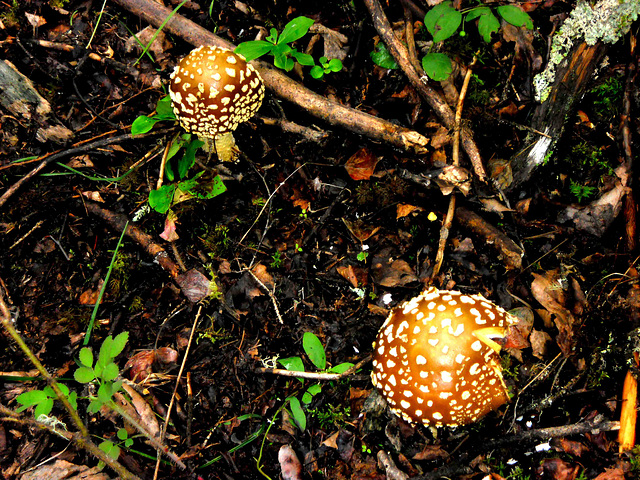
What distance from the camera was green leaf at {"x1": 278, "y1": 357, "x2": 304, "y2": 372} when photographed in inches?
139

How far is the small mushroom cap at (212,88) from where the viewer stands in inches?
130

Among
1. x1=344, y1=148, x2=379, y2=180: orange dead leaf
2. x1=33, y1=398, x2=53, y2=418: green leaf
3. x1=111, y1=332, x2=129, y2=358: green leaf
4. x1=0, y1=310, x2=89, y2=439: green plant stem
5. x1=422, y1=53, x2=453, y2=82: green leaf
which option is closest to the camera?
x1=0, y1=310, x2=89, y2=439: green plant stem

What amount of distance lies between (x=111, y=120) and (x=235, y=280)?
2.26 m

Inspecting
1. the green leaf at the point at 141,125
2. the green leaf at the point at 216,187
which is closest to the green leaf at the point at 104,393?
the green leaf at the point at 216,187

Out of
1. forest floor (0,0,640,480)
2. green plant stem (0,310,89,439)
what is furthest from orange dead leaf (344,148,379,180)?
green plant stem (0,310,89,439)

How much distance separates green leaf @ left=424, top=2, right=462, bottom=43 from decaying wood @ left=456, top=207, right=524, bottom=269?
1.45 m

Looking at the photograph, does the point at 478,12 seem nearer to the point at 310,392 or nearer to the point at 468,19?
the point at 468,19

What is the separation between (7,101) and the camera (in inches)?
157

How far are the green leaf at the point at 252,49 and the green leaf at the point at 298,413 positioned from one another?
9.84 ft

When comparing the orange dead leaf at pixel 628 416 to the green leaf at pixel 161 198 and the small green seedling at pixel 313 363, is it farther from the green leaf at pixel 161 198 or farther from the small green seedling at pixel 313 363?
the green leaf at pixel 161 198

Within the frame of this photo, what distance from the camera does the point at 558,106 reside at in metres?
3.20

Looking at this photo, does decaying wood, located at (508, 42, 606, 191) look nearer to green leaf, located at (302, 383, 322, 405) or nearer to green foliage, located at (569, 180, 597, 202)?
green foliage, located at (569, 180, 597, 202)

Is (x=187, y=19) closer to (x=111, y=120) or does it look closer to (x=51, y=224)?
(x=111, y=120)

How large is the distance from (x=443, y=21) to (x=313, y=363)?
3049 mm
